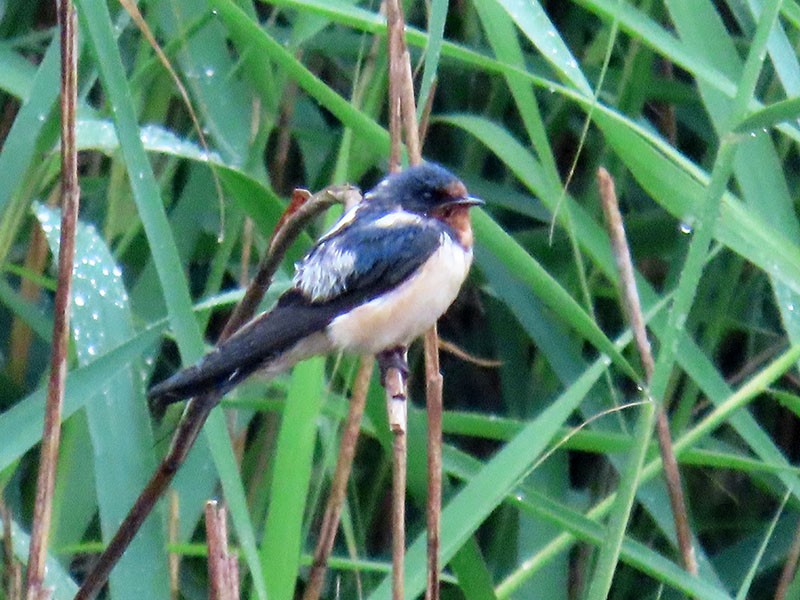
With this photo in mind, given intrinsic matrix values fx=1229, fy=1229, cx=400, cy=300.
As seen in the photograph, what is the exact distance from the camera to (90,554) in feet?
5.95

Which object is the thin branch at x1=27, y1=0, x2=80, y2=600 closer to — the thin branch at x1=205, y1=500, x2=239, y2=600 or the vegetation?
the vegetation

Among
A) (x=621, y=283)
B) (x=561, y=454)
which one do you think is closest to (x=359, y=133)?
(x=621, y=283)

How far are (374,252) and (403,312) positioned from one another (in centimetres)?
10

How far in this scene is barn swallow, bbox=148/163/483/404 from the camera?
51.8 inches

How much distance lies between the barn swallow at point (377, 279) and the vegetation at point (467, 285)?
0.15ft

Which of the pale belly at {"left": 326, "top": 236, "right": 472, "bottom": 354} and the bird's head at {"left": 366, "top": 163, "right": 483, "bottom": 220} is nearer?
the pale belly at {"left": 326, "top": 236, "right": 472, "bottom": 354}

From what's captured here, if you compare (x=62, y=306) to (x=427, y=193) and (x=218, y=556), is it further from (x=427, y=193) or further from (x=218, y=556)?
(x=427, y=193)

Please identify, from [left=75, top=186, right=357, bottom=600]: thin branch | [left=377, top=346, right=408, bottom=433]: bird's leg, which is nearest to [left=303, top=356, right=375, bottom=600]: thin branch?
[left=377, top=346, right=408, bottom=433]: bird's leg

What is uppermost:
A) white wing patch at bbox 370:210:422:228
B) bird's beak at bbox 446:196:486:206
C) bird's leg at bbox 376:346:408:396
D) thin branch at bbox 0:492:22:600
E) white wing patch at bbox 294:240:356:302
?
bird's beak at bbox 446:196:486:206

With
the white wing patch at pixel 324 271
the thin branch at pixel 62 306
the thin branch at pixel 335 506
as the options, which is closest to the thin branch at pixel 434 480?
the thin branch at pixel 335 506

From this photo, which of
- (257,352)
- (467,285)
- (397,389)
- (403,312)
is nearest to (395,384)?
(397,389)

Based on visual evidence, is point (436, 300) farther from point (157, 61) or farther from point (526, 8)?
point (157, 61)

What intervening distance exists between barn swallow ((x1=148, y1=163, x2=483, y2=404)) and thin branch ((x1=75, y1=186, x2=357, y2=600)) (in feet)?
0.24

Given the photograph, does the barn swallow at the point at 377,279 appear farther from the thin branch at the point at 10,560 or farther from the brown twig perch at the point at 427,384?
the thin branch at the point at 10,560
